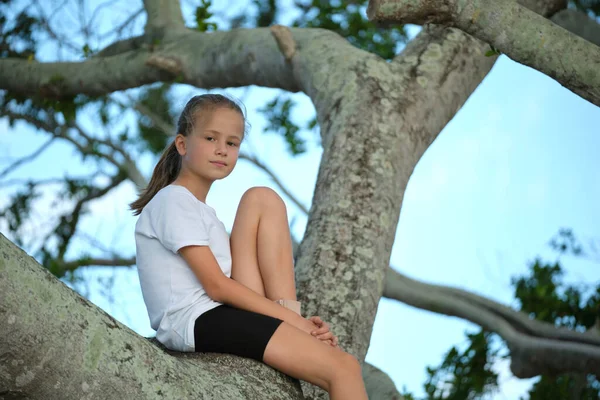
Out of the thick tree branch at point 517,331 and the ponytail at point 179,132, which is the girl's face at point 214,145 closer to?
the ponytail at point 179,132

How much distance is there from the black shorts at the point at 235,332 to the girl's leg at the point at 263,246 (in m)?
0.18

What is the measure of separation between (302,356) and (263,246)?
404 mm

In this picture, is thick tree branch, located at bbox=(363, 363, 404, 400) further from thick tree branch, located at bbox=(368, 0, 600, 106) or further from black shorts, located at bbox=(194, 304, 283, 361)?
thick tree branch, located at bbox=(368, 0, 600, 106)

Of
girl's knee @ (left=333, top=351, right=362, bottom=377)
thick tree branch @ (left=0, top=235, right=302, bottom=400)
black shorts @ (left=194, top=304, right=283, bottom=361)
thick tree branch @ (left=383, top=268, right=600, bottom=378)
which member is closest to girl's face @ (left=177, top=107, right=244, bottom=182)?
black shorts @ (left=194, top=304, right=283, bottom=361)

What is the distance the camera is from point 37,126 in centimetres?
693

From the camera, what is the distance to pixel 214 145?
265 centimetres

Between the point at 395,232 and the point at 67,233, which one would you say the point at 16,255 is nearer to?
the point at 395,232

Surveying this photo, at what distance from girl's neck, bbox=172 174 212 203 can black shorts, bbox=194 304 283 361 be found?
46 centimetres

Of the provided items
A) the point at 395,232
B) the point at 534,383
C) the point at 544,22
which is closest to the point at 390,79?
the point at 395,232

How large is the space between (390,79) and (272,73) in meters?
0.88

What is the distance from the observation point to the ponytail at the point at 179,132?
271 centimetres

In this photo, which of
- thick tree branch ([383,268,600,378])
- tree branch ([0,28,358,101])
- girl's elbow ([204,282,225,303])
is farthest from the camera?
thick tree branch ([383,268,600,378])

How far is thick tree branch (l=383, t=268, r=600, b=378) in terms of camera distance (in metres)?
5.20

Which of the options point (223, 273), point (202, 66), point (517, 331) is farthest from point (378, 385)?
point (517, 331)
